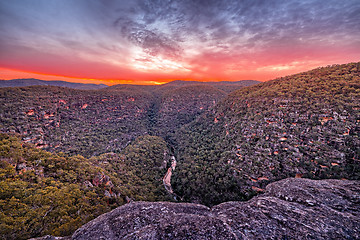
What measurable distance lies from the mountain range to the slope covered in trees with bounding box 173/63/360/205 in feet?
0.56

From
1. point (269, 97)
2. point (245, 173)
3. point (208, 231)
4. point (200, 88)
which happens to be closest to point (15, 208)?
point (208, 231)

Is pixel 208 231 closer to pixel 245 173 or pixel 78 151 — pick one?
pixel 245 173

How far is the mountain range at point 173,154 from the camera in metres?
13.8

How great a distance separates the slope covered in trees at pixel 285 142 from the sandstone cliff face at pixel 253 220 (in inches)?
437

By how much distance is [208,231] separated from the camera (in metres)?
7.12

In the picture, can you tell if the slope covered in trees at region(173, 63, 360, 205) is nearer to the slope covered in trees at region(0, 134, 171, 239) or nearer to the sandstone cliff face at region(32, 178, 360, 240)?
the sandstone cliff face at region(32, 178, 360, 240)

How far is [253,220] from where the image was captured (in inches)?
334

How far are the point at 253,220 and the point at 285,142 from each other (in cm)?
2392

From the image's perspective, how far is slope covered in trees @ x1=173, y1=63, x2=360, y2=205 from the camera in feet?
64.4

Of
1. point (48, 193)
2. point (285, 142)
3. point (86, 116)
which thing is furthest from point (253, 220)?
point (86, 116)

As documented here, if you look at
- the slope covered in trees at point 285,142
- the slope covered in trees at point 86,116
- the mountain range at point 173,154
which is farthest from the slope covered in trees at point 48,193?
the slope covered in trees at point 86,116

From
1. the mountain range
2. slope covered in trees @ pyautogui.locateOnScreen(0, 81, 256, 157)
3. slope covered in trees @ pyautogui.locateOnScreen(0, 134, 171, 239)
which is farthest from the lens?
slope covered in trees @ pyautogui.locateOnScreen(0, 81, 256, 157)

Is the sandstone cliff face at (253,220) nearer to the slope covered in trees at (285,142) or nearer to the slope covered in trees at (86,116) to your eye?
the slope covered in trees at (285,142)

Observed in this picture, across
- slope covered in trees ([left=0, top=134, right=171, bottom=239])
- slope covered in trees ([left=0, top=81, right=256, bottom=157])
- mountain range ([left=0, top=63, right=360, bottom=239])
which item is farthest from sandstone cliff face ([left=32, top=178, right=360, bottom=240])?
slope covered in trees ([left=0, top=81, right=256, bottom=157])
